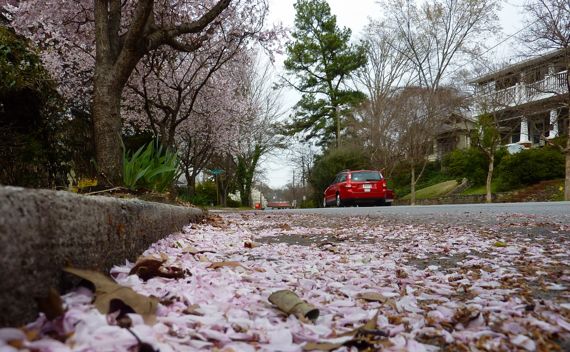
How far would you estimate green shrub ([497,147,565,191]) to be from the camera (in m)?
18.8

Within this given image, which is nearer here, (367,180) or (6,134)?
(6,134)

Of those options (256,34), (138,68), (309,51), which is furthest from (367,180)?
(309,51)

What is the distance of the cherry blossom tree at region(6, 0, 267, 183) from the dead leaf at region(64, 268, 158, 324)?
413 cm

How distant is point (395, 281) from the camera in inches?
73.4

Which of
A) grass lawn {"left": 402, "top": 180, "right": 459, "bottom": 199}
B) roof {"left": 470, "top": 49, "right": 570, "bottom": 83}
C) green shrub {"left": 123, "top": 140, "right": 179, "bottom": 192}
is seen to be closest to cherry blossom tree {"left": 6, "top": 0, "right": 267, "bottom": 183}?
green shrub {"left": 123, "top": 140, "right": 179, "bottom": 192}

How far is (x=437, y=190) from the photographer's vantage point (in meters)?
26.3

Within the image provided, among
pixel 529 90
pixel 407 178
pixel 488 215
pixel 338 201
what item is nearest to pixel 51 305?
pixel 488 215

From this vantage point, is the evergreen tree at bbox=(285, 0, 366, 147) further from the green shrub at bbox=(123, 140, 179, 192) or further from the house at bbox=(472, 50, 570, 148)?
the green shrub at bbox=(123, 140, 179, 192)

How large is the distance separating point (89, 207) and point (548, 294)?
1.63m

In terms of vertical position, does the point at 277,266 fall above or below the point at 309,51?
below

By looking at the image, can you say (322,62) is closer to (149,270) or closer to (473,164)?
(473,164)

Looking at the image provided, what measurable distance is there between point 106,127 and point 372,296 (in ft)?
14.9

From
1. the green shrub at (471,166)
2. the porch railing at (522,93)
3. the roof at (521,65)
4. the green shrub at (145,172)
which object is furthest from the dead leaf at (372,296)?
the green shrub at (471,166)

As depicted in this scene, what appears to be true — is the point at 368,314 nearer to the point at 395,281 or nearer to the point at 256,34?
the point at 395,281
